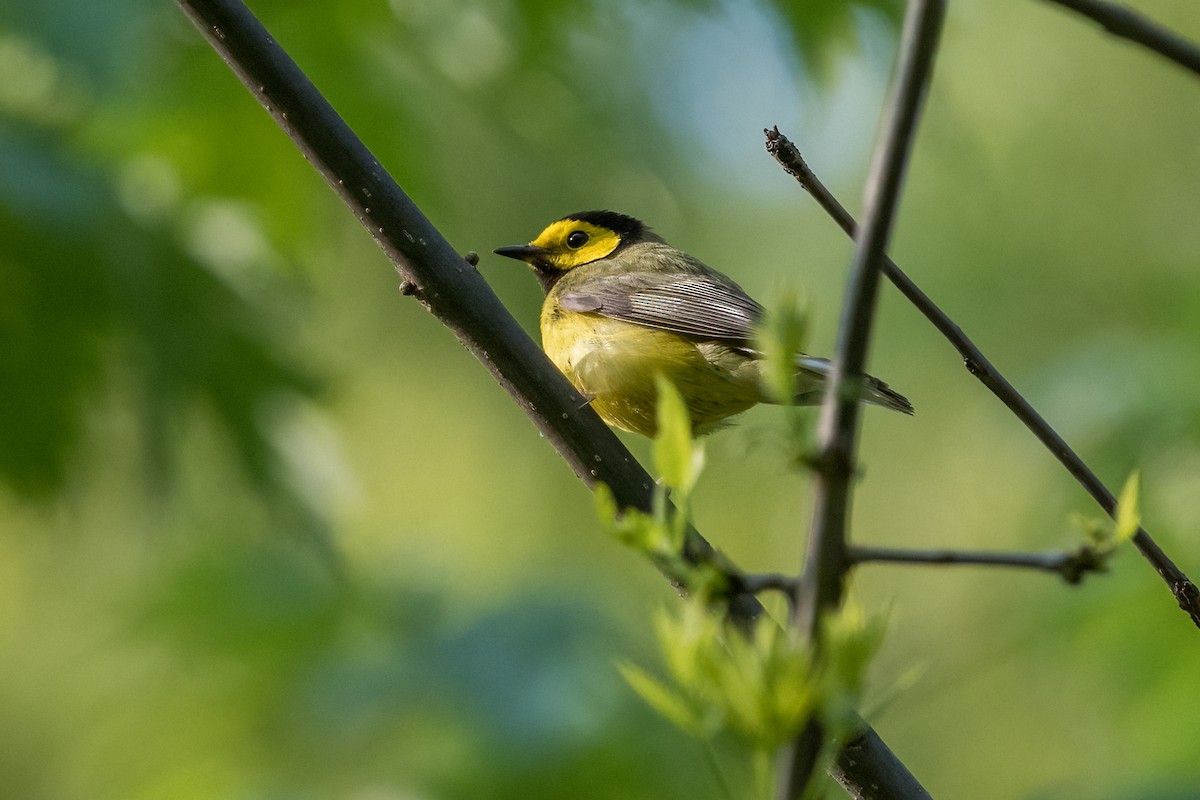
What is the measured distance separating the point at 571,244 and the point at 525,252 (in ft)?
0.71

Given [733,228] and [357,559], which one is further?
[733,228]

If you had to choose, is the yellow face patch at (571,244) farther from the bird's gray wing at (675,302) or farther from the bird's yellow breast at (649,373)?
the bird's yellow breast at (649,373)

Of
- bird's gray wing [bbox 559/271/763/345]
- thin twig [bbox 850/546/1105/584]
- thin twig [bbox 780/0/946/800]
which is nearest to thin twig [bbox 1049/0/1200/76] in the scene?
thin twig [bbox 780/0/946/800]

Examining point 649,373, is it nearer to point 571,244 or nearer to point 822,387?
point 822,387

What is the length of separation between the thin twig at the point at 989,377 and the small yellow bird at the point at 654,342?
5.47 ft

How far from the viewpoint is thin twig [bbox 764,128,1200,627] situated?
1513mm

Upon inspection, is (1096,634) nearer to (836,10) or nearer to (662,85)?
(836,10)

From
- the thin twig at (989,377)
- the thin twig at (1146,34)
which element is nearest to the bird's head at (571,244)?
the thin twig at (989,377)

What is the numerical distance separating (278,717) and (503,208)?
7.60 ft

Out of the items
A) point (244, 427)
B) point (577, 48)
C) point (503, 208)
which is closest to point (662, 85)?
point (577, 48)

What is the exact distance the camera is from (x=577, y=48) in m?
4.08

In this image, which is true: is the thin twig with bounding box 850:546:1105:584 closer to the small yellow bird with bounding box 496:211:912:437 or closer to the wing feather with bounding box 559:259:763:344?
the small yellow bird with bounding box 496:211:912:437

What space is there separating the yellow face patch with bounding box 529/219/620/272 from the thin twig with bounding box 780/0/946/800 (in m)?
4.11

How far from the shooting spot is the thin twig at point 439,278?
177cm
